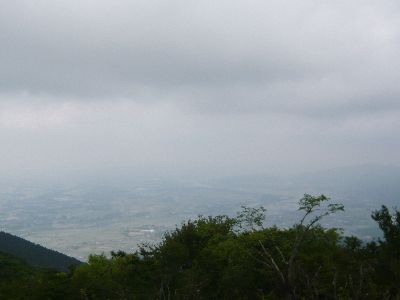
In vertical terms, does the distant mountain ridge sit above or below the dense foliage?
below

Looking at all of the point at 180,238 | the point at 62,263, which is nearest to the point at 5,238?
the point at 62,263

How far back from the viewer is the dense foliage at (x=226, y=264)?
811 inches

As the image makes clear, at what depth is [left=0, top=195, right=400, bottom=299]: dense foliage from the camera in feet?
67.6

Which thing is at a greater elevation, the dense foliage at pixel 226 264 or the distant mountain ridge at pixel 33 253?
the dense foliage at pixel 226 264

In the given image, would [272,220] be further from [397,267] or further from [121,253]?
[397,267]

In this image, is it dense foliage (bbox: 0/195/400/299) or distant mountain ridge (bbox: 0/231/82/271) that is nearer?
dense foliage (bbox: 0/195/400/299)

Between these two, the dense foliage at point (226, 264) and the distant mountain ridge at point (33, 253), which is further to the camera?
the distant mountain ridge at point (33, 253)

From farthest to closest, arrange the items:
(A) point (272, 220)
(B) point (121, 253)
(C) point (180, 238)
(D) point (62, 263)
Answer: (A) point (272, 220), (D) point (62, 263), (B) point (121, 253), (C) point (180, 238)

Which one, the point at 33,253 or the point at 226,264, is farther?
the point at 33,253

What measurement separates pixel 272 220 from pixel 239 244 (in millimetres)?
140492

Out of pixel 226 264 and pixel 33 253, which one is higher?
pixel 226 264

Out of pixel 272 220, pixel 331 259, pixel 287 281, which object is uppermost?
pixel 287 281

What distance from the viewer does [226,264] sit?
1071 inches

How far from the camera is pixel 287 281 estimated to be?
33.8 ft
